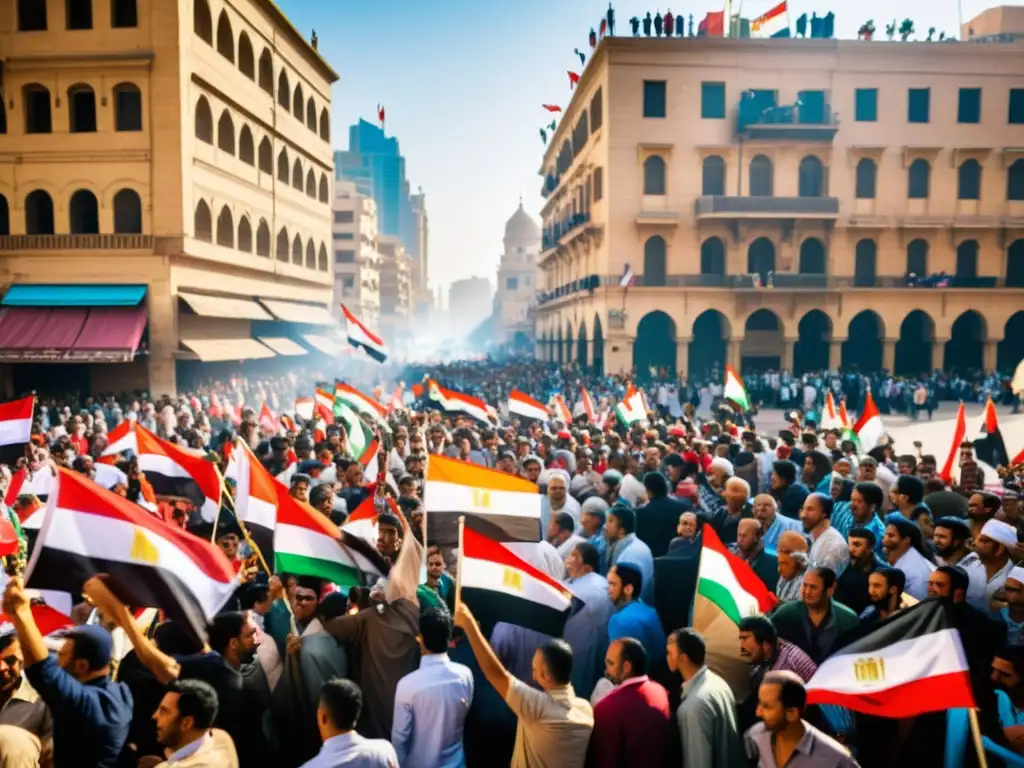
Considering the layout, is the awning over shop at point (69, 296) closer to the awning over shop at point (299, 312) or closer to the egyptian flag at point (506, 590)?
the awning over shop at point (299, 312)

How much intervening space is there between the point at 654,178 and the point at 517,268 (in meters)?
71.2

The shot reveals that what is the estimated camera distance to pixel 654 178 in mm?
34750

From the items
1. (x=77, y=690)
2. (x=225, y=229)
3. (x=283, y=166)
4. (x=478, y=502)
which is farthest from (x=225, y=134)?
(x=77, y=690)

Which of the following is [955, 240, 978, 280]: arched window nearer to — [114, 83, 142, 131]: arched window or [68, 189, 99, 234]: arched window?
[114, 83, 142, 131]: arched window

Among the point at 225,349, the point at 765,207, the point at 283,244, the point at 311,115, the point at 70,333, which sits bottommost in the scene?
the point at 225,349

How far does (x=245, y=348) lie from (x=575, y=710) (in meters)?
28.7

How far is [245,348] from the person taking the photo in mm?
30469

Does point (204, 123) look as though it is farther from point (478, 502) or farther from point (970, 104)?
point (970, 104)

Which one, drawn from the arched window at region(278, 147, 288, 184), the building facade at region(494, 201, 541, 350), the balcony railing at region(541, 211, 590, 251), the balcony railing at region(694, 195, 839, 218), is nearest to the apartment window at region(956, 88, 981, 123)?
the balcony railing at region(694, 195, 839, 218)

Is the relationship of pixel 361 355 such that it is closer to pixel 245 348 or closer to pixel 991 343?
pixel 245 348

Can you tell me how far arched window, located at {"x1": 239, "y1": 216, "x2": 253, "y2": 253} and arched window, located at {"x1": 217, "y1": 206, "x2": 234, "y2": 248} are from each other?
996mm

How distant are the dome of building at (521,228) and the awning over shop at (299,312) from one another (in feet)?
214

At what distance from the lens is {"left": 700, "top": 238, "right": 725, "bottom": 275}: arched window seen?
1394 inches

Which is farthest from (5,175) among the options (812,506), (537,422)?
(812,506)
